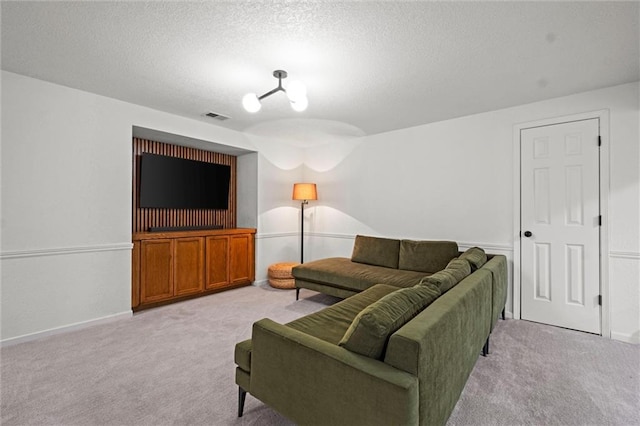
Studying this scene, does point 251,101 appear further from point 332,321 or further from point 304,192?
point 304,192

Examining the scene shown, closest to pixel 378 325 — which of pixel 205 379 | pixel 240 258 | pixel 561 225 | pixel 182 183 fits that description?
pixel 205 379

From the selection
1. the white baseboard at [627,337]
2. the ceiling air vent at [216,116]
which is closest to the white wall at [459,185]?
the white baseboard at [627,337]

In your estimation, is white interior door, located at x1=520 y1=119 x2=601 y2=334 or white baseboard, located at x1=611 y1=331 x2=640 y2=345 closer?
white baseboard, located at x1=611 y1=331 x2=640 y2=345

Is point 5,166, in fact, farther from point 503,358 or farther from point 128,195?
point 503,358

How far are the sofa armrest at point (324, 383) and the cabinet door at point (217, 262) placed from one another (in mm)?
2783

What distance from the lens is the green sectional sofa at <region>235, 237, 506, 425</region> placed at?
1136 mm

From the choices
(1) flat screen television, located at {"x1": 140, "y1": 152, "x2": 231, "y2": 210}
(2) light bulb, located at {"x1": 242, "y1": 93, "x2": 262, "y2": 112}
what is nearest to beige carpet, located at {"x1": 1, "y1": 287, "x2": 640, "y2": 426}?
(1) flat screen television, located at {"x1": 140, "y1": 152, "x2": 231, "y2": 210}

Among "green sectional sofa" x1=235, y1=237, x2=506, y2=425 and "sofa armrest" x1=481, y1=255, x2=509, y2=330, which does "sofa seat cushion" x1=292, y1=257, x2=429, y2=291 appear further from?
"green sectional sofa" x1=235, y1=237, x2=506, y2=425

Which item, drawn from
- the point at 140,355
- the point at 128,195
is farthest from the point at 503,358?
the point at 128,195

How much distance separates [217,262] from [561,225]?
13.8ft

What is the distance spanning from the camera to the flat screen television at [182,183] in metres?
3.89

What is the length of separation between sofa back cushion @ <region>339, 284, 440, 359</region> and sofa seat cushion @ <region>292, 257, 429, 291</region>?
170 centimetres

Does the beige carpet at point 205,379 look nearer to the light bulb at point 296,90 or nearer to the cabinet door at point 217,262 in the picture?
the cabinet door at point 217,262

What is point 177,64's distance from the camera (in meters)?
2.43
